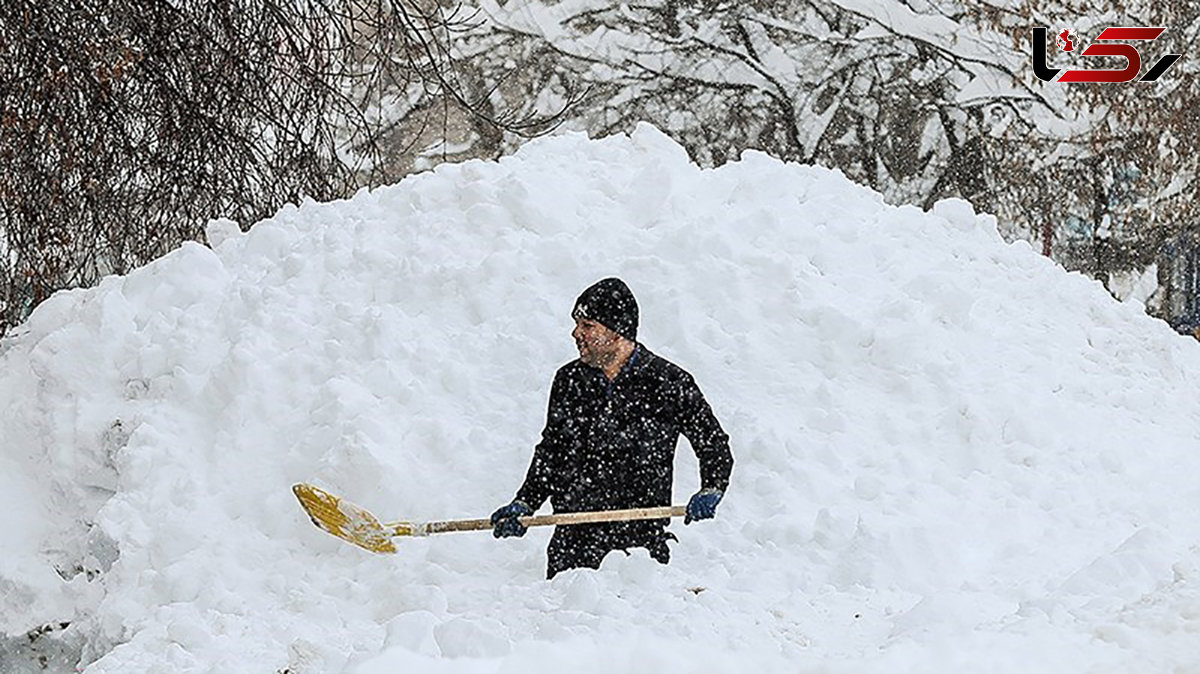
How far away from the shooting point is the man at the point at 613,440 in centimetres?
511

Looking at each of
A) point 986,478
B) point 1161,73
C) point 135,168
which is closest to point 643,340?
point 986,478

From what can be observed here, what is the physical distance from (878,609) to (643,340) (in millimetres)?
2232

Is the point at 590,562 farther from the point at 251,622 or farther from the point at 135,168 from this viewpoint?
the point at 135,168

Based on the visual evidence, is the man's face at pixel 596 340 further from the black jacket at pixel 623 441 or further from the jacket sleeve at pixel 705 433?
the jacket sleeve at pixel 705 433

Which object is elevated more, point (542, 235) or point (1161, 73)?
point (1161, 73)

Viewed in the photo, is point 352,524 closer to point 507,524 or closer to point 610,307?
point 507,524

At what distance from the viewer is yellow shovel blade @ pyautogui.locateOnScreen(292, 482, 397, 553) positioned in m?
5.57

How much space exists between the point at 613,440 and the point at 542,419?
1425 mm

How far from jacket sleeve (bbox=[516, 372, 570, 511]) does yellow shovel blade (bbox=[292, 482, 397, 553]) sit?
0.58 m

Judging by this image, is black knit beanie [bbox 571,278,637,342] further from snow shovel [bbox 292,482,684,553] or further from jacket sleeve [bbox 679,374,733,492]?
snow shovel [bbox 292,482,684,553]

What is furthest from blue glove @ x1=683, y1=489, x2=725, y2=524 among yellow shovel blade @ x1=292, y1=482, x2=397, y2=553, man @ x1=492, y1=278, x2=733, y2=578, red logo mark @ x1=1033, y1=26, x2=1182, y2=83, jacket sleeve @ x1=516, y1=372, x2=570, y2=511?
red logo mark @ x1=1033, y1=26, x2=1182, y2=83

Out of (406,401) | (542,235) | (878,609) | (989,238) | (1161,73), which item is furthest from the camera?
(1161,73)

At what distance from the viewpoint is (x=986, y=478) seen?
6.52 meters

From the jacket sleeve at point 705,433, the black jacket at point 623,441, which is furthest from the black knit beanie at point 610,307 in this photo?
the jacket sleeve at point 705,433
